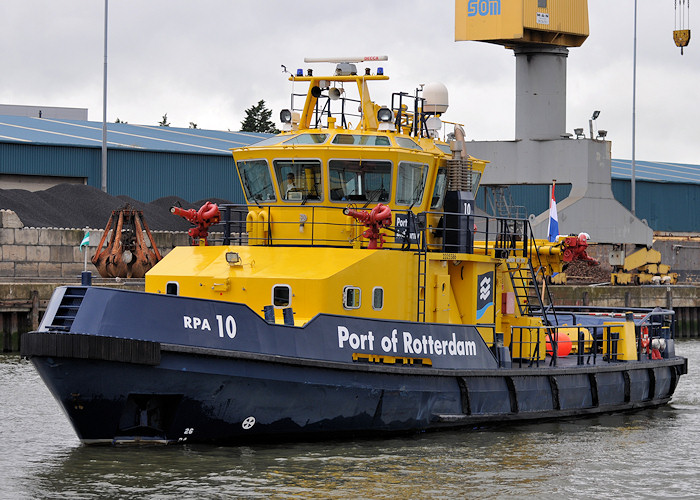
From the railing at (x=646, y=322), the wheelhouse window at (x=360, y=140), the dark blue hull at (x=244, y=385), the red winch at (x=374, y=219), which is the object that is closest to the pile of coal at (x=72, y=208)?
the railing at (x=646, y=322)

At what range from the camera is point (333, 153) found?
564 inches

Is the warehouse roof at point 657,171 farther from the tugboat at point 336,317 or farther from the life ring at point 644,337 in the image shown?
the tugboat at point 336,317

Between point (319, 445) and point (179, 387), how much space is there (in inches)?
76.0

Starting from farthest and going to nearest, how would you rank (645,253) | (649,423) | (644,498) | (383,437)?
(645,253), (649,423), (383,437), (644,498)

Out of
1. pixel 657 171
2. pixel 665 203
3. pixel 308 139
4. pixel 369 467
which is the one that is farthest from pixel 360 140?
pixel 657 171

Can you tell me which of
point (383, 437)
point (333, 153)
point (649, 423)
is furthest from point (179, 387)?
point (649, 423)

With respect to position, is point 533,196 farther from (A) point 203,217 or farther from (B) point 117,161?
(A) point 203,217

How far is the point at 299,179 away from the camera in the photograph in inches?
575

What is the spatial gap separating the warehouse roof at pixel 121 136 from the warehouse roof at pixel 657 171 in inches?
650

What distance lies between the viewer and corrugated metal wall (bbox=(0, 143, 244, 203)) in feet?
132

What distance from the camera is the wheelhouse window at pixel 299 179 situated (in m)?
14.5

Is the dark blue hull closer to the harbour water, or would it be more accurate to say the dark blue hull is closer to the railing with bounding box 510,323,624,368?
the harbour water

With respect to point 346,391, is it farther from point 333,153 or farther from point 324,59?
point 324,59

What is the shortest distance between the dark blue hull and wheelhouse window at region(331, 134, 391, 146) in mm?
2330
